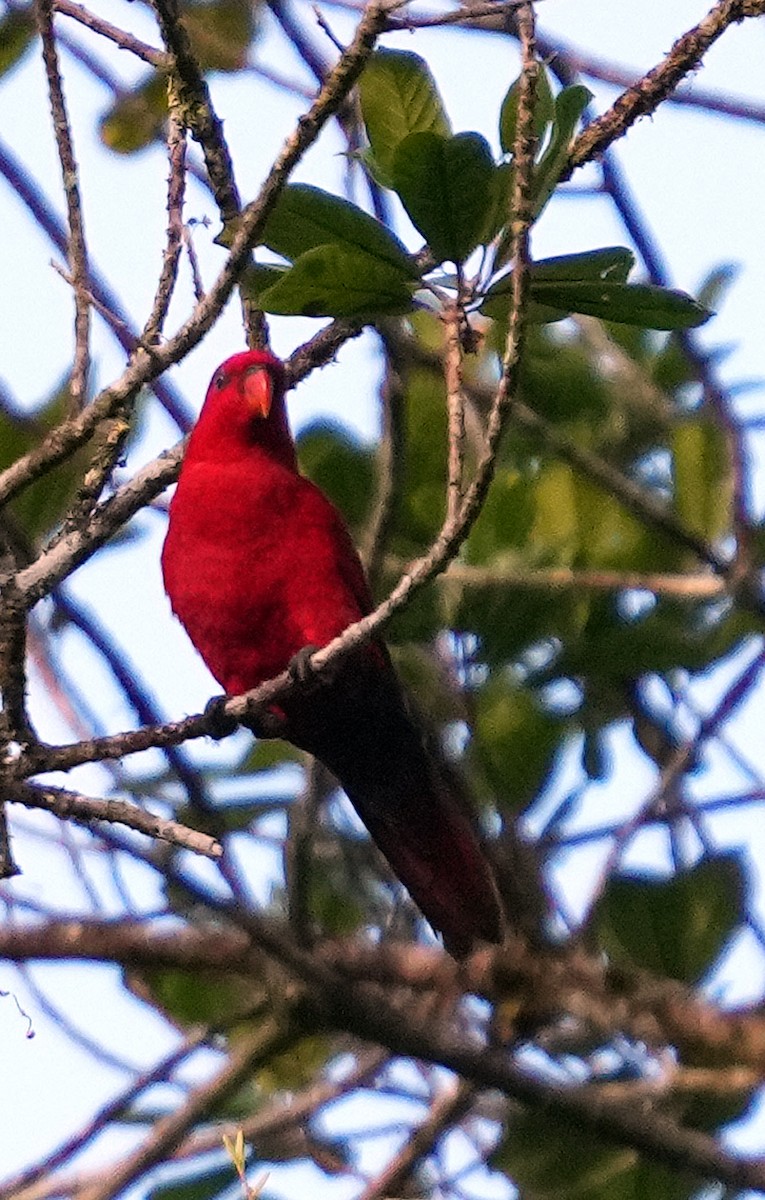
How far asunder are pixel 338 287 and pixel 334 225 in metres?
0.10

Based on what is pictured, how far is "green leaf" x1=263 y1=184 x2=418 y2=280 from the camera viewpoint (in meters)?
2.48

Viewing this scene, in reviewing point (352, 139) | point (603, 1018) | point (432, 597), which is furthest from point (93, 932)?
point (352, 139)

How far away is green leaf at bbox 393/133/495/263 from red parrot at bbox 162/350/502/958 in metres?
1.20

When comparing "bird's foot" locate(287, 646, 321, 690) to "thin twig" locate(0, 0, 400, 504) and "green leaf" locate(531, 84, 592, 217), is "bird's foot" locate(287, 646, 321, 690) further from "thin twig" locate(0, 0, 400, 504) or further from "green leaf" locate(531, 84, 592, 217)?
"green leaf" locate(531, 84, 592, 217)

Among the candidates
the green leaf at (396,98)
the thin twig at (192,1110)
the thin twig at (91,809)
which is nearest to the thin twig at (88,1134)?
the thin twig at (192,1110)

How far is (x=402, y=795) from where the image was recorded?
3.97m

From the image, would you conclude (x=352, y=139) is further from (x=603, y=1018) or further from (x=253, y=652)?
(x=603, y=1018)

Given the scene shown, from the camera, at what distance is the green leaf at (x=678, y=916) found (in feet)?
11.3

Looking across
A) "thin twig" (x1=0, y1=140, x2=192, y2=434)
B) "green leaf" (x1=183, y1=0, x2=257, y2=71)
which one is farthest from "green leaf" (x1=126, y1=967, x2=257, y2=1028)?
"green leaf" (x1=183, y1=0, x2=257, y2=71)

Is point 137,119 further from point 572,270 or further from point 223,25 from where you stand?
point 572,270

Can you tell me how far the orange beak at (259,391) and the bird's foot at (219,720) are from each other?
2.95 feet

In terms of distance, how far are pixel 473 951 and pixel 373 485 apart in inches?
49.0

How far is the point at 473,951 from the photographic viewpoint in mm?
3668

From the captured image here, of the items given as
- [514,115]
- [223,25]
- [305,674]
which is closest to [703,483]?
[305,674]
